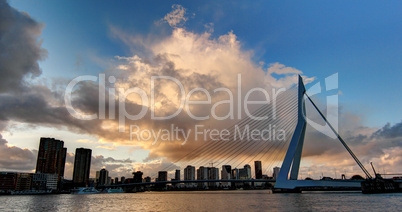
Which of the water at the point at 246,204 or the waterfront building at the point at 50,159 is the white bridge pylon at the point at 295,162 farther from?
the waterfront building at the point at 50,159

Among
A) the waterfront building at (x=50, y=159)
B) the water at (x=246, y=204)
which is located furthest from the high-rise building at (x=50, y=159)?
the water at (x=246, y=204)

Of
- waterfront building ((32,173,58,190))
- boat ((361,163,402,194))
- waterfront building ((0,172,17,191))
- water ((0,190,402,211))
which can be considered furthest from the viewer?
waterfront building ((32,173,58,190))

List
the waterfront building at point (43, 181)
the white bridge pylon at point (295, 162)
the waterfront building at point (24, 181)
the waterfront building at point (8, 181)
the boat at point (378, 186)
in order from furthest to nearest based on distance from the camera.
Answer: the waterfront building at point (43, 181) → the waterfront building at point (24, 181) → the waterfront building at point (8, 181) → the boat at point (378, 186) → the white bridge pylon at point (295, 162)

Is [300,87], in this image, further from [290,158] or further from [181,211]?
[181,211]

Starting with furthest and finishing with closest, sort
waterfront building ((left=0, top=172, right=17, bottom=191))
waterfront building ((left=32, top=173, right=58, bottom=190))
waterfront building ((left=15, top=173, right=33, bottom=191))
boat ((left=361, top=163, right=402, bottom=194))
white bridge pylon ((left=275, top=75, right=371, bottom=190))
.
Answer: waterfront building ((left=32, top=173, right=58, bottom=190))
waterfront building ((left=15, top=173, right=33, bottom=191))
waterfront building ((left=0, top=172, right=17, bottom=191))
boat ((left=361, top=163, right=402, bottom=194))
white bridge pylon ((left=275, top=75, right=371, bottom=190))

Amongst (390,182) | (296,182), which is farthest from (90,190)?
(390,182)

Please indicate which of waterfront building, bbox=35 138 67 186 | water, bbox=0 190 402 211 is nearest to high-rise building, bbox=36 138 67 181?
waterfront building, bbox=35 138 67 186

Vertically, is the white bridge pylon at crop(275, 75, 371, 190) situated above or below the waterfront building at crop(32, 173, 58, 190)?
above

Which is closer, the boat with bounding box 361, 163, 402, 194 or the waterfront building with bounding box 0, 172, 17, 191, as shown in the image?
the boat with bounding box 361, 163, 402, 194

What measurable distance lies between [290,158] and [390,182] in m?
36.9

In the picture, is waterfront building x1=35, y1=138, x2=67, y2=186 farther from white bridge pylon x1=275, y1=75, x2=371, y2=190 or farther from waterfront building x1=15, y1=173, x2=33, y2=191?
white bridge pylon x1=275, y1=75, x2=371, y2=190

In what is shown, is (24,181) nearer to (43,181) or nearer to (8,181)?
(8,181)

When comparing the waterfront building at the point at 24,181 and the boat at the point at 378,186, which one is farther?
the waterfront building at the point at 24,181

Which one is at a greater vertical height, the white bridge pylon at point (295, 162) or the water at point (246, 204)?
the white bridge pylon at point (295, 162)
